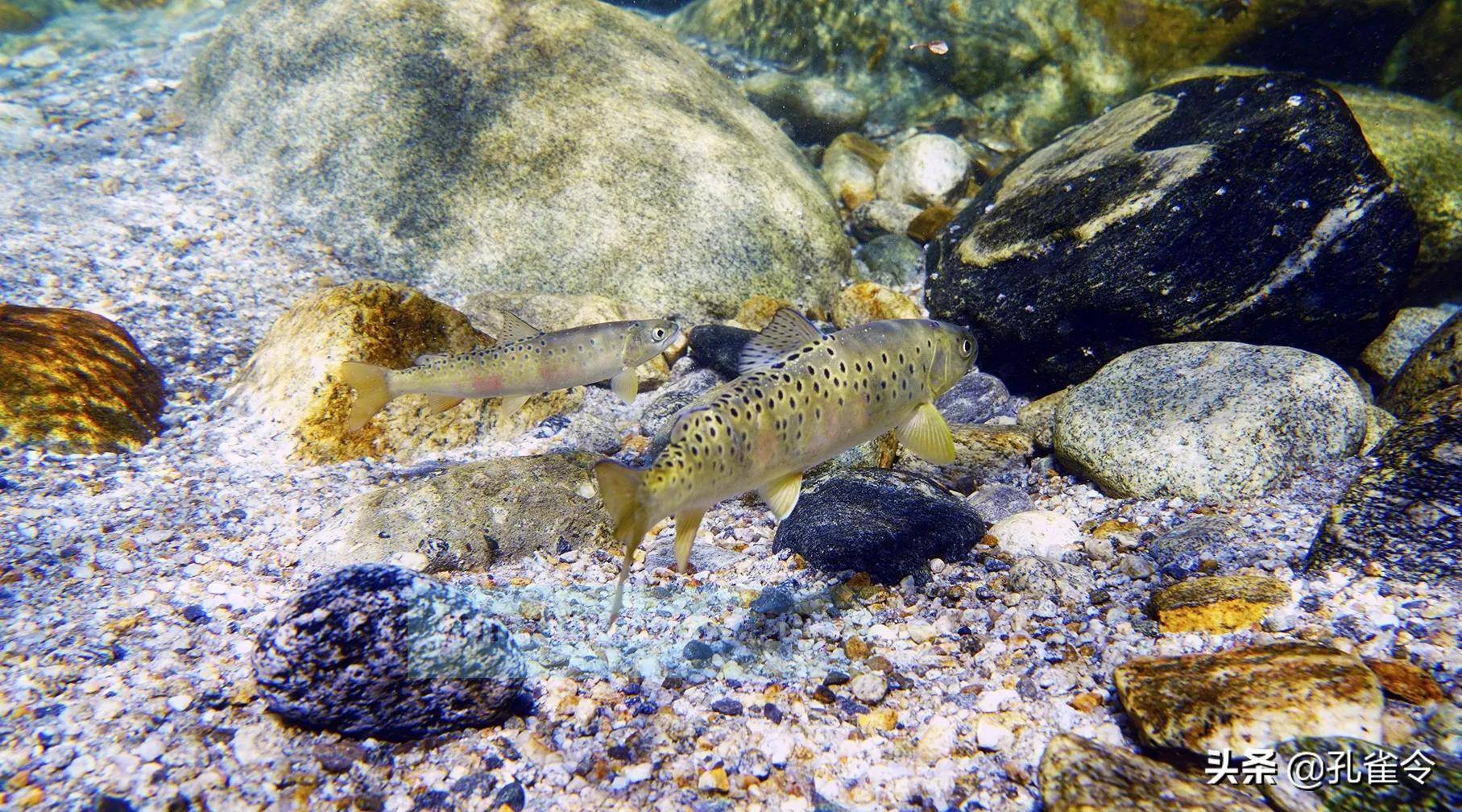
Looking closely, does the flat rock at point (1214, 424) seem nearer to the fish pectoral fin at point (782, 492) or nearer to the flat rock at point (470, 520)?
the fish pectoral fin at point (782, 492)

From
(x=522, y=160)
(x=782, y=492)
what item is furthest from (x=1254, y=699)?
(x=522, y=160)

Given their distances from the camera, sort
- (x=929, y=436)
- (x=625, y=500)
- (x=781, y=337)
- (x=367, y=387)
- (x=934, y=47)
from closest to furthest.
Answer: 1. (x=625, y=500)
2. (x=781, y=337)
3. (x=929, y=436)
4. (x=367, y=387)
5. (x=934, y=47)

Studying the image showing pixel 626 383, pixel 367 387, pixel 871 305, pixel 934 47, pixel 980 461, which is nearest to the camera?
pixel 367 387

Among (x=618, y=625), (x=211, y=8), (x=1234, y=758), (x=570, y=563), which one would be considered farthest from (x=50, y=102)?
(x=1234, y=758)

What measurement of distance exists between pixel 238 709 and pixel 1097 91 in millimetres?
12210

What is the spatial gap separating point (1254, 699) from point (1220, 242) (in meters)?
4.46

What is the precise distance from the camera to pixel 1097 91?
10.1 meters

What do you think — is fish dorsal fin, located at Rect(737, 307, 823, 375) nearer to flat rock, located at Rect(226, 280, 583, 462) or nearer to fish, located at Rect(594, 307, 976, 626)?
fish, located at Rect(594, 307, 976, 626)

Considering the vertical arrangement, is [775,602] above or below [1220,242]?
below

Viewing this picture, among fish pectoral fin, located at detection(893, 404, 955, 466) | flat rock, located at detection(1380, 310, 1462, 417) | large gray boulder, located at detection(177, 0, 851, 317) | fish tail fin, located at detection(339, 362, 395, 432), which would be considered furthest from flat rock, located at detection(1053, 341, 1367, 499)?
fish tail fin, located at detection(339, 362, 395, 432)

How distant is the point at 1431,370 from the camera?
532 centimetres

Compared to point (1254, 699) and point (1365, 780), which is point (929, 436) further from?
point (1365, 780)

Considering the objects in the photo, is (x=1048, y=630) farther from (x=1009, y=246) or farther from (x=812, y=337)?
(x=1009, y=246)

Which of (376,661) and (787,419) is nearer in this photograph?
(376,661)
